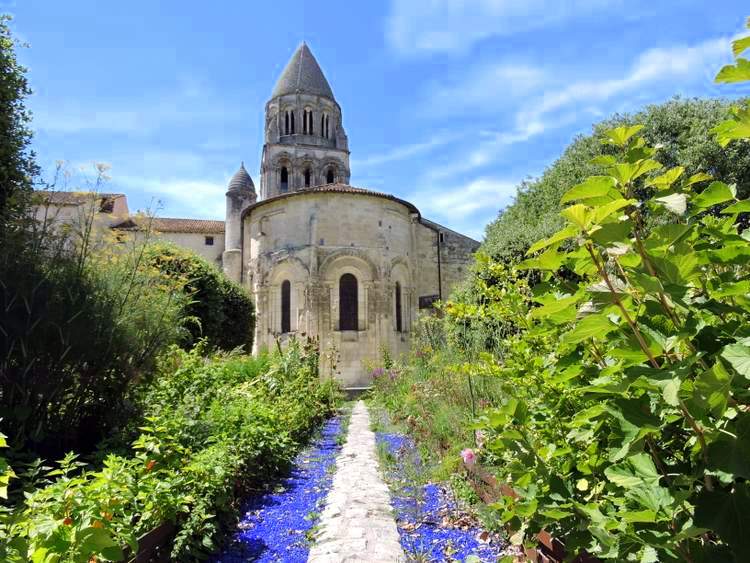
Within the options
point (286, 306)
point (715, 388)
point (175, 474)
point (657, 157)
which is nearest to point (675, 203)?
point (715, 388)

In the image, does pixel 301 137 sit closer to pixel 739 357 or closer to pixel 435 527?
pixel 435 527

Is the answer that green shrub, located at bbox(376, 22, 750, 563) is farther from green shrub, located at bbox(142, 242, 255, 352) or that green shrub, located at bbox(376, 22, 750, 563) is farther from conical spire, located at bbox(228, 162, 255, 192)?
conical spire, located at bbox(228, 162, 255, 192)

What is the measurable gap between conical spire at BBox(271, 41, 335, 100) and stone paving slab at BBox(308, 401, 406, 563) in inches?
1208

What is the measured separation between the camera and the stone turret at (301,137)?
32.1 meters

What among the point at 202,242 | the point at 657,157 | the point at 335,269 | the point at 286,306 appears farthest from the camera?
the point at 202,242

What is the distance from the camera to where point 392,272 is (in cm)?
1936

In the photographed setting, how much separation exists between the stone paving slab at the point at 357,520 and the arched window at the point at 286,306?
524 inches

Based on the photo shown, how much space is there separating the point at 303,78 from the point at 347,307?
2057cm

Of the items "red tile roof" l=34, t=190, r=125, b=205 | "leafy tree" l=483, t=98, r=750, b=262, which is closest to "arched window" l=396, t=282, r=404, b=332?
"leafy tree" l=483, t=98, r=750, b=262

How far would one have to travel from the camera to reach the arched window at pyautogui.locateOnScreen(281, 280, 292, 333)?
19359 millimetres

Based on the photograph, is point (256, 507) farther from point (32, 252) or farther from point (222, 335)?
point (222, 335)

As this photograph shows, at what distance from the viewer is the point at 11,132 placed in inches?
230

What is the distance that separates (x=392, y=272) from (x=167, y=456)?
1607 centimetres

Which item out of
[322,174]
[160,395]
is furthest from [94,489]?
[322,174]
